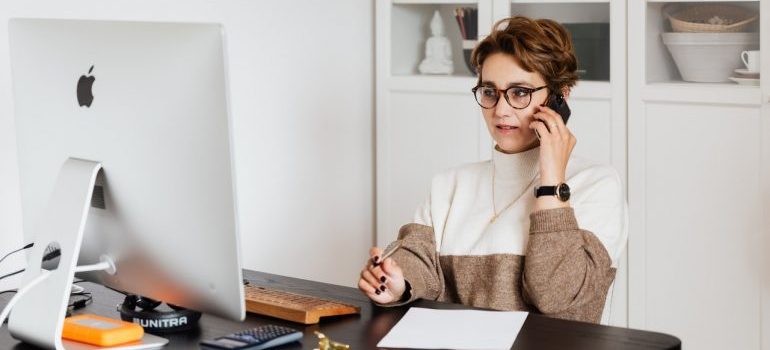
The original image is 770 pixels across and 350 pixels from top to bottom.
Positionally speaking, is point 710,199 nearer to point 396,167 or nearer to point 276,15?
point 396,167

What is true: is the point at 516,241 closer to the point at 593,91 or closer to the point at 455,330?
the point at 455,330

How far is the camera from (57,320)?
1667 millimetres

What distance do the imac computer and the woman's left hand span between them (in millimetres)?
746

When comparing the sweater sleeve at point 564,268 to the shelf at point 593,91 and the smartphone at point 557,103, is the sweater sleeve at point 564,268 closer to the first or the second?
the smartphone at point 557,103

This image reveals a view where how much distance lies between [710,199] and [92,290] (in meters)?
1.78

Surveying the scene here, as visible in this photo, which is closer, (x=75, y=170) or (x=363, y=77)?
(x=75, y=170)

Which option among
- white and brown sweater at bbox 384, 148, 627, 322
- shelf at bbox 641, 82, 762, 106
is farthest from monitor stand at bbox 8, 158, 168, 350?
shelf at bbox 641, 82, 762, 106

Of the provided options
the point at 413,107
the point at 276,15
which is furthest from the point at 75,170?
the point at 413,107

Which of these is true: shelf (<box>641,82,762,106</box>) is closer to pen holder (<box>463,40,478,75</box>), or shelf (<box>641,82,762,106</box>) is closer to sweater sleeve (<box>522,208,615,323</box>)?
pen holder (<box>463,40,478,75</box>)

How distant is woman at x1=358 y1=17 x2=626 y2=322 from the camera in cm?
201

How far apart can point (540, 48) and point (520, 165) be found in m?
0.23

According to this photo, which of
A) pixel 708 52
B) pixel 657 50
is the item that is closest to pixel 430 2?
pixel 657 50

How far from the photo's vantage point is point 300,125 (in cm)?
360

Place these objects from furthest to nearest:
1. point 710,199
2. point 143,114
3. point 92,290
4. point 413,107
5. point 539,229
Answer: point 413,107 < point 710,199 < point 92,290 < point 539,229 < point 143,114
